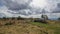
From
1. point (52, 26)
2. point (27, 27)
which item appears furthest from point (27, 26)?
point (52, 26)

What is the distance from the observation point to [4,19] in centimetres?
409

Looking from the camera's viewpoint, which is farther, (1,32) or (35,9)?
(35,9)

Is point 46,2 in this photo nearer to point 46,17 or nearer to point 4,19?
point 46,17

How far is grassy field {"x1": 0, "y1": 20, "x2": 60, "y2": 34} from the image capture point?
3.93 metres

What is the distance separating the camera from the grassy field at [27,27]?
3.93 m

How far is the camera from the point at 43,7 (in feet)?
14.1

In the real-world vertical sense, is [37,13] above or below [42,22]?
above

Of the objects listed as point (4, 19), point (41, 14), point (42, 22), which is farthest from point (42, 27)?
point (4, 19)

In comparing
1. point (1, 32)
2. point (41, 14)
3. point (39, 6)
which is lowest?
point (1, 32)

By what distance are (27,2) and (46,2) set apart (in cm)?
68

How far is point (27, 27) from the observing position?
4.04 meters

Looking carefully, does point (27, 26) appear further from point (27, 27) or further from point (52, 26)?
point (52, 26)

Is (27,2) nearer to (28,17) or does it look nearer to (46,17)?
(28,17)

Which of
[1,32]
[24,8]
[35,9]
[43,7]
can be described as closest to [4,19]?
[1,32]
